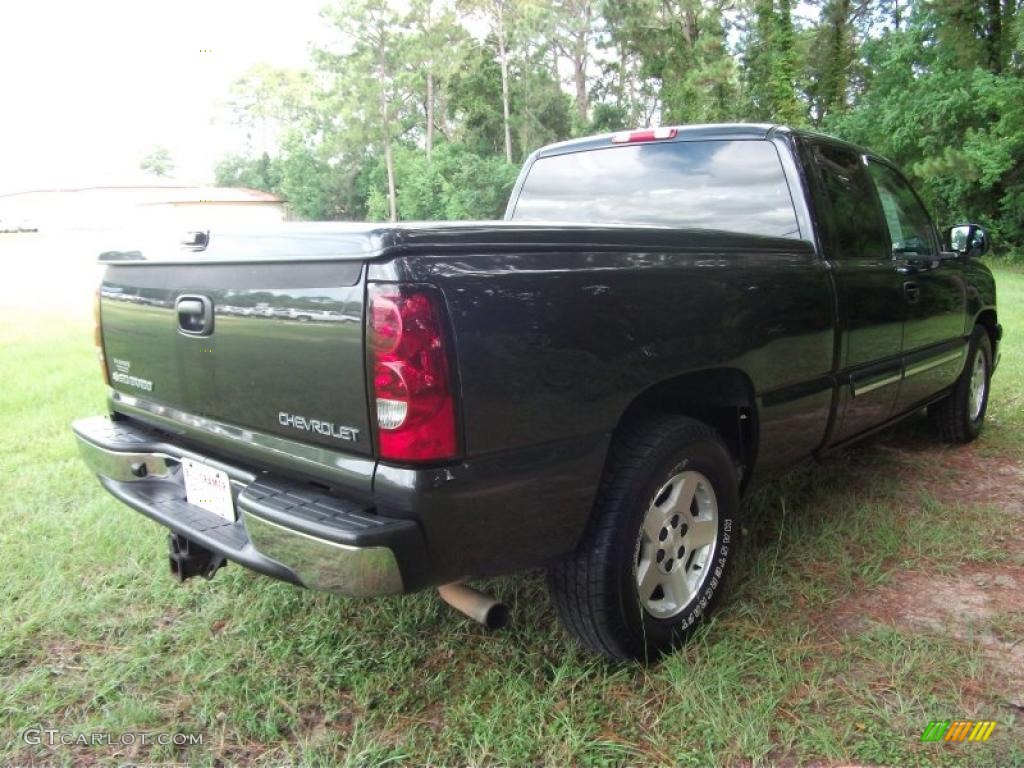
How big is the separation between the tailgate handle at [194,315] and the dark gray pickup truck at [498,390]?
0.01 meters

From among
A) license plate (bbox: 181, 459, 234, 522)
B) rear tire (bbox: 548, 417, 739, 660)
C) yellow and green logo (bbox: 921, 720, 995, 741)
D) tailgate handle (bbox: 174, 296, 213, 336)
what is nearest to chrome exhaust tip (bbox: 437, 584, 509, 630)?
rear tire (bbox: 548, 417, 739, 660)

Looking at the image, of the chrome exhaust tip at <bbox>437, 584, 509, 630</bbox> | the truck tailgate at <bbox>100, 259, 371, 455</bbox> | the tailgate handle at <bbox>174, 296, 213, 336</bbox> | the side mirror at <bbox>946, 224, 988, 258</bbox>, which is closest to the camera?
the truck tailgate at <bbox>100, 259, 371, 455</bbox>

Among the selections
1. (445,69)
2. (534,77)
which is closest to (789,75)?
(534,77)

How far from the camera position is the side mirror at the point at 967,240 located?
14.6 ft

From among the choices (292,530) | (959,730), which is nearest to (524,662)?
(292,530)

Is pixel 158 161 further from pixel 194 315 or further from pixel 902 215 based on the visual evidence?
pixel 194 315

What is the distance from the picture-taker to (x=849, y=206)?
3.57 metres

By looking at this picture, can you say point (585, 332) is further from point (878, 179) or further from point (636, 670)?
point (878, 179)

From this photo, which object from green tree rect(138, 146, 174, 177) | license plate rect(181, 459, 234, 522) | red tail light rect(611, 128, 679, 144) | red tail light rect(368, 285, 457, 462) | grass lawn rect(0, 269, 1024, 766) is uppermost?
green tree rect(138, 146, 174, 177)

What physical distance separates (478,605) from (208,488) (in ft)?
2.98

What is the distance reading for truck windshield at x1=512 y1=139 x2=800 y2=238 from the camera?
11.1 feet

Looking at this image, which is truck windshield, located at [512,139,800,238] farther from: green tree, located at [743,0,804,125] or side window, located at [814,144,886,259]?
green tree, located at [743,0,804,125]

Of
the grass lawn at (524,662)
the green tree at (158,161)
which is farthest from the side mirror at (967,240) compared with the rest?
→ the green tree at (158,161)

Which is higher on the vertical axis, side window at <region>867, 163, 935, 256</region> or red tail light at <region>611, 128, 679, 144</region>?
red tail light at <region>611, 128, 679, 144</region>
